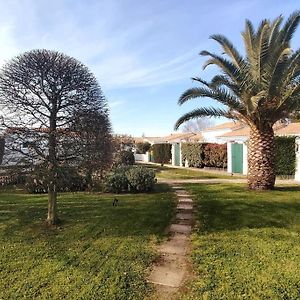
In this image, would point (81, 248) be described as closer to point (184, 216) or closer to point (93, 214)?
point (93, 214)

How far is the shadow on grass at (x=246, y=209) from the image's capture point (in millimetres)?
9391

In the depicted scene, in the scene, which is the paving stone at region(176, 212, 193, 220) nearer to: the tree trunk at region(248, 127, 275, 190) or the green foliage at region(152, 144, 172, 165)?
the tree trunk at region(248, 127, 275, 190)

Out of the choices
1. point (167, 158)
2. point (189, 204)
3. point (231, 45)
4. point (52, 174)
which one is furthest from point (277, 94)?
point (167, 158)

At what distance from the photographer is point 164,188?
55.3 feet

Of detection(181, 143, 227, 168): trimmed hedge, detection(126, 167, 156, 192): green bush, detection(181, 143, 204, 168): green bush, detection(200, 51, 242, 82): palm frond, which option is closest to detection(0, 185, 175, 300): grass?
detection(126, 167, 156, 192): green bush

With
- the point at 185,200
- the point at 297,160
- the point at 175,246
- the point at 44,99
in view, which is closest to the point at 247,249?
the point at 175,246

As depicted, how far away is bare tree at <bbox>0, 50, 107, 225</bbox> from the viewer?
868cm

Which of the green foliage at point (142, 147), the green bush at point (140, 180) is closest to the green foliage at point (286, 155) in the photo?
the green bush at point (140, 180)

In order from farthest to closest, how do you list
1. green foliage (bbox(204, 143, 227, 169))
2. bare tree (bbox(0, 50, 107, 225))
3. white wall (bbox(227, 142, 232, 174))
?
green foliage (bbox(204, 143, 227, 169))
white wall (bbox(227, 142, 232, 174))
bare tree (bbox(0, 50, 107, 225))

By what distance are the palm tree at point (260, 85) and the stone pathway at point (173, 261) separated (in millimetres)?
5994

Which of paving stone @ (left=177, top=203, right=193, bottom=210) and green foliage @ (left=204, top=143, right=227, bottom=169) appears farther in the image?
green foliage @ (left=204, top=143, right=227, bottom=169)

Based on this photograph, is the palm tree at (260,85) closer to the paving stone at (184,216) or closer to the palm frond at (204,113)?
the palm frond at (204,113)

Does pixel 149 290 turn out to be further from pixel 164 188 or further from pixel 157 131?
pixel 157 131

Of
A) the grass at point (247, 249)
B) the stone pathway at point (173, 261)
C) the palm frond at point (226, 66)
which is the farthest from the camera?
the palm frond at point (226, 66)
